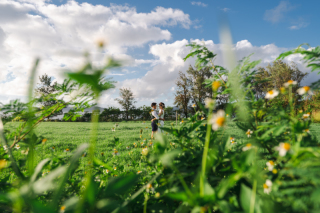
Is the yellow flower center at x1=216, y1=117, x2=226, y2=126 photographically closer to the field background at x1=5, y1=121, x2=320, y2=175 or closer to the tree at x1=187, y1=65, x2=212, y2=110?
the field background at x1=5, y1=121, x2=320, y2=175

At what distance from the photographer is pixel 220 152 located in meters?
0.80

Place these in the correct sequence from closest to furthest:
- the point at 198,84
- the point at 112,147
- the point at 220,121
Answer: the point at 220,121, the point at 112,147, the point at 198,84

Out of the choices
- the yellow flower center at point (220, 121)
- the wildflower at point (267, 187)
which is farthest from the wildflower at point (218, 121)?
the wildflower at point (267, 187)

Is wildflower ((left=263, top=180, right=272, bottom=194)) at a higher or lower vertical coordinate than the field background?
higher

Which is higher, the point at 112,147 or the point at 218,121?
the point at 218,121

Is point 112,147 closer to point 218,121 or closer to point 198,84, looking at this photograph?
point 218,121

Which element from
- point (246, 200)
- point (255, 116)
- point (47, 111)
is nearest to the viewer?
point (246, 200)

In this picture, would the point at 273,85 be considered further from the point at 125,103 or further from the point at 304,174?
the point at 304,174

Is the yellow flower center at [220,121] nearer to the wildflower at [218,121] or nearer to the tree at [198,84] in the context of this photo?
the wildflower at [218,121]

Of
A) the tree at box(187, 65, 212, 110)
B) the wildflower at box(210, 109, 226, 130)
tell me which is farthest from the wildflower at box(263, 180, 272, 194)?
the tree at box(187, 65, 212, 110)

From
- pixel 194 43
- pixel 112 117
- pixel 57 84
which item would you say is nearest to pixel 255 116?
pixel 194 43

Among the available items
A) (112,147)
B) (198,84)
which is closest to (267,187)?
(112,147)

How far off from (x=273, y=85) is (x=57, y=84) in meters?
25.5

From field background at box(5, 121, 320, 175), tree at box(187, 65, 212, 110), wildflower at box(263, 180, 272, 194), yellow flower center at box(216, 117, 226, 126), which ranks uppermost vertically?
tree at box(187, 65, 212, 110)
